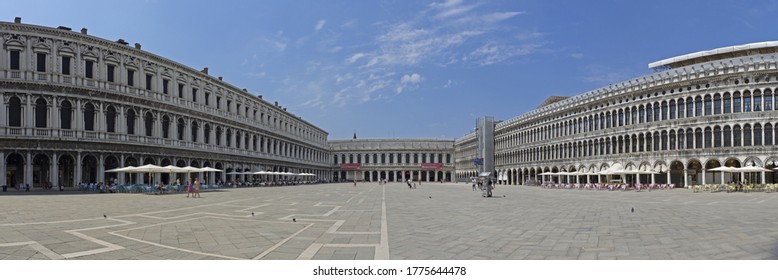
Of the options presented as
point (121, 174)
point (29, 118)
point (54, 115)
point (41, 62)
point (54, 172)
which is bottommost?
point (121, 174)

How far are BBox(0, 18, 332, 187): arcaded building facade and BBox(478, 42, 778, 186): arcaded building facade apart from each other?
1952 inches

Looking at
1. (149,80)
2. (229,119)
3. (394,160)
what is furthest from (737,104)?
(394,160)

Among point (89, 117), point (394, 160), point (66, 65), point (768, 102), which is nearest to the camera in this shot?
point (66, 65)

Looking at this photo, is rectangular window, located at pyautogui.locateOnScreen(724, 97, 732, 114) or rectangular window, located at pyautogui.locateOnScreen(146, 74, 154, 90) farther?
rectangular window, located at pyautogui.locateOnScreen(724, 97, 732, 114)

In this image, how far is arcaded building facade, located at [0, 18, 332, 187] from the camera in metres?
38.6

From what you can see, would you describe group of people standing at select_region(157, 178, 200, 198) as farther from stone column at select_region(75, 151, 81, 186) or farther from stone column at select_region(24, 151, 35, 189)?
stone column at select_region(24, 151, 35, 189)

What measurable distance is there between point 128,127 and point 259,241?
42.2 m

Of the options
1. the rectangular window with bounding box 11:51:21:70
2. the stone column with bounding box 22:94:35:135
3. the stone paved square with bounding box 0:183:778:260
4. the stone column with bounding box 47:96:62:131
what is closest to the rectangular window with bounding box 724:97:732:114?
the stone paved square with bounding box 0:183:778:260

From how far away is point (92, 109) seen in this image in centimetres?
4238

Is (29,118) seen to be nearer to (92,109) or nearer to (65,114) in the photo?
(65,114)

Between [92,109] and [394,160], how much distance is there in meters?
98.0

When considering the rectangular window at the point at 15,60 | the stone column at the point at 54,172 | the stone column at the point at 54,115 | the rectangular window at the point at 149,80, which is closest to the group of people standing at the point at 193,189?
the stone column at the point at 54,172

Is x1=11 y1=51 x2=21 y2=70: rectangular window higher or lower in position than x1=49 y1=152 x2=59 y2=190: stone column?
higher
